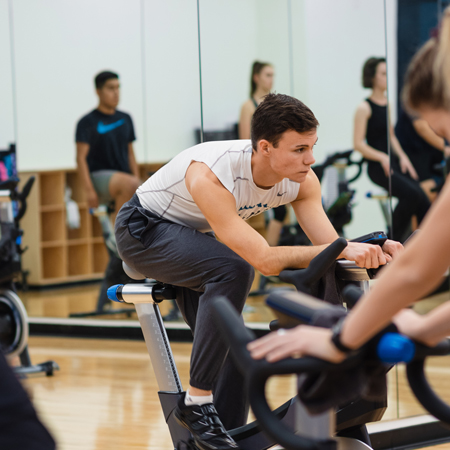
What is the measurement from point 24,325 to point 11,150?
1755 millimetres

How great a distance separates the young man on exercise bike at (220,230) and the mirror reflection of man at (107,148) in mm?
2425

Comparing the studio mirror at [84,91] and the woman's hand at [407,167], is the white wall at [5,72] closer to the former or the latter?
the studio mirror at [84,91]

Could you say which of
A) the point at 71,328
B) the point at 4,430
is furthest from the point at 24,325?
the point at 4,430

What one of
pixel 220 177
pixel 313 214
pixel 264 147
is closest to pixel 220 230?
pixel 220 177

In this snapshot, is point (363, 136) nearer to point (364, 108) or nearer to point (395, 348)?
point (364, 108)

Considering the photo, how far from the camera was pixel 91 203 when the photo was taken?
4.88 meters

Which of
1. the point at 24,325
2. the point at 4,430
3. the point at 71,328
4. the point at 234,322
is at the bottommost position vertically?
the point at 71,328

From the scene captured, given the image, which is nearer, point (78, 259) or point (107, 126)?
point (107, 126)

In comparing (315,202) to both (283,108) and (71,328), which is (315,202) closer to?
(283,108)

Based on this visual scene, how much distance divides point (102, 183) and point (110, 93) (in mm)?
616

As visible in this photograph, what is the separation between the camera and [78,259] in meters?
5.33

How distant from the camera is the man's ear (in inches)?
81.4

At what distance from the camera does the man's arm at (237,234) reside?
6.38 feet

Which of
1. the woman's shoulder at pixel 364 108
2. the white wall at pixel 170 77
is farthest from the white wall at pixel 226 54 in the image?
the woman's shoulder at pixel 364 108
